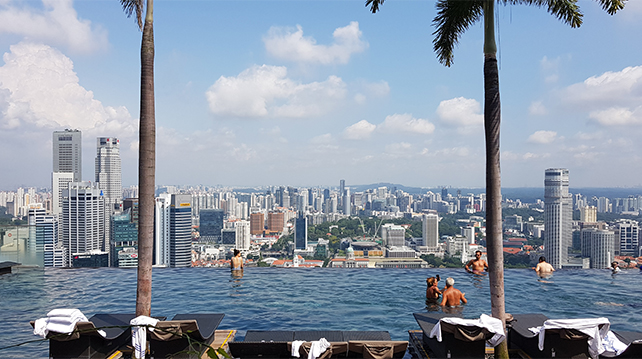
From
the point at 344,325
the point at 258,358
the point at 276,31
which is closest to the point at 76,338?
the point at 258,358

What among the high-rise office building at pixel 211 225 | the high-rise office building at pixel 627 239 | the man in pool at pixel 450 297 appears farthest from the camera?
the high-rise office building at pixel 211 225

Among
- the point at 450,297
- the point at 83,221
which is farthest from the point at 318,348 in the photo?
the point at 83,221

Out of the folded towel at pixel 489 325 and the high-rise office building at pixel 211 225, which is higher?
the folded towel at pixel 489 325

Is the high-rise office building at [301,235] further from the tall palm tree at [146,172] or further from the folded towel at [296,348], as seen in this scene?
the folded towel at [296,348]

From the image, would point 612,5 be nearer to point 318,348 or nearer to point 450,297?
point 318,348

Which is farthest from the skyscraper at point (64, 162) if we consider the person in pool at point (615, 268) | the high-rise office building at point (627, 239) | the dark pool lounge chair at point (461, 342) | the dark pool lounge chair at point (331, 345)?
the dark pool lounge chair at point (461, 342)

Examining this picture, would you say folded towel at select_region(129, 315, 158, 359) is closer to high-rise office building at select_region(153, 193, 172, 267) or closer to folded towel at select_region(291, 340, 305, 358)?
folded towel at select_region(291, 340, 305, 358)

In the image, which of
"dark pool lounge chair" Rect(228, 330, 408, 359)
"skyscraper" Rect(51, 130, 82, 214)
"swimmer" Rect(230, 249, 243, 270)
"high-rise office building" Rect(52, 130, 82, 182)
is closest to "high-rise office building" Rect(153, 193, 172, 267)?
"skyscraper" Rect(51, 130, 82, 214)

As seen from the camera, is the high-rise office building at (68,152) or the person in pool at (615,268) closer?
the person in pool at (615,268)
